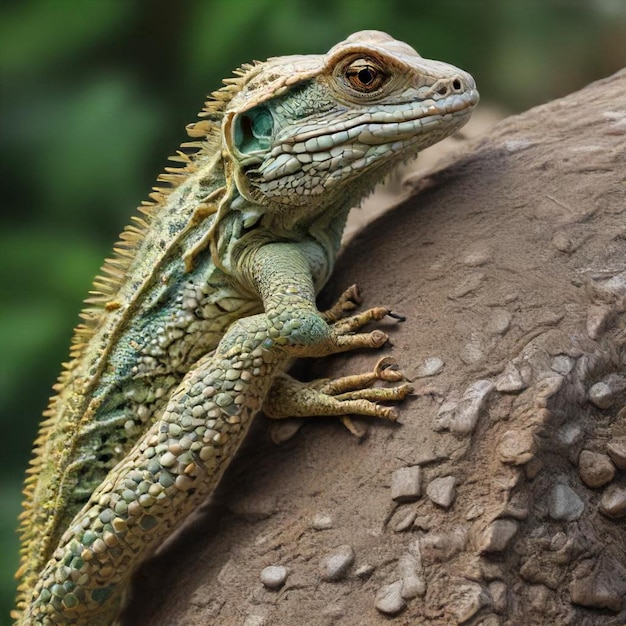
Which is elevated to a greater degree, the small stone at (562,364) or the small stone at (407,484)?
the small stone at (562,364)

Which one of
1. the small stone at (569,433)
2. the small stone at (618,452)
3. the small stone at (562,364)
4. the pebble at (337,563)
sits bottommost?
the pebble at (337,563)

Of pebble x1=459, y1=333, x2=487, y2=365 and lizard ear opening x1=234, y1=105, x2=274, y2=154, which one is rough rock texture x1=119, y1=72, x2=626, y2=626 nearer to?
pebble x1=459, y1=333, x2=487, y2=365

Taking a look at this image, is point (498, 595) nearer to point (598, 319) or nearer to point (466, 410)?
point (466, 410)

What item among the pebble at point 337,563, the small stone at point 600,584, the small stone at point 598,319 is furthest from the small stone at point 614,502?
the pebble at point 337,563

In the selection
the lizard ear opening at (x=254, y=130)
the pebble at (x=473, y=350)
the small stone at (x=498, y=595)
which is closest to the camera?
the small stone at (x=498, y=595)

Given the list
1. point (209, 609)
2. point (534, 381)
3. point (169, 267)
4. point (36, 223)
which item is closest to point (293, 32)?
point (36, 223)

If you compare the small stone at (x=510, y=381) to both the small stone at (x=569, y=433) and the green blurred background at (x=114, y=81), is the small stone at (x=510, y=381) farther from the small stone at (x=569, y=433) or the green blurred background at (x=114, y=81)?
the green blurred background at (x=114, y=81)

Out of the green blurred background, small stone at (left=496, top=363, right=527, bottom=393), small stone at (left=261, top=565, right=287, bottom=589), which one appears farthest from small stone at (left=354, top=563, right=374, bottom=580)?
the green blurred background
